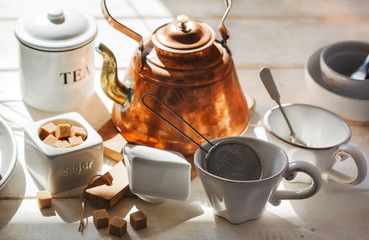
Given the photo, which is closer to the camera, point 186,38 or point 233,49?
point 186,38

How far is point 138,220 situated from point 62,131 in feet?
0.52

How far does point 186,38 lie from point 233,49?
1.00 ft

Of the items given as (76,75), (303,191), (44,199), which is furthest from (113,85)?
(303,191)

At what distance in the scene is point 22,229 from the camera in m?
0.68

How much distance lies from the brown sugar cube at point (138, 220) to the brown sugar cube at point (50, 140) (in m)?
0.14

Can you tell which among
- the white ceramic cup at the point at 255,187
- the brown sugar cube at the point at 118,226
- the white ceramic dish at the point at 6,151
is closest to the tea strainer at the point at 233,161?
the white ceramic cup at the point at 255,187

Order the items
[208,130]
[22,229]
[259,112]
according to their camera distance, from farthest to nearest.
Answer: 1. [259,112]
2. [208,130]
3. [22,229]


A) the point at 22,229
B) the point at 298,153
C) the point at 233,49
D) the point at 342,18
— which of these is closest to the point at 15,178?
the point at 22,229

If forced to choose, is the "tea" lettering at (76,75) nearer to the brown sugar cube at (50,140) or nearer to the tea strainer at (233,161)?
the brown sugar cube at (50,140)

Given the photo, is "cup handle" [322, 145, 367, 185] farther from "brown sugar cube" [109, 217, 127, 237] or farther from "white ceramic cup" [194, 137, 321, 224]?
"brown sugar cube" [109, 217, 127, 237]

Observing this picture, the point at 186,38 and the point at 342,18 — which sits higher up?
the point at 186,38

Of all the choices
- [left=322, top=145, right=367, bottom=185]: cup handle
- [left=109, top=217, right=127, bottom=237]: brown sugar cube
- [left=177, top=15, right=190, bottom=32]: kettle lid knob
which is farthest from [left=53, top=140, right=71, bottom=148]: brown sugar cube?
[left=322, top=145, right=367, bottom=185]: cup handle

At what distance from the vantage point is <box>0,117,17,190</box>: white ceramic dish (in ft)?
A: 2.32

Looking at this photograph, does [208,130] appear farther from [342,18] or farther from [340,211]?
[342,18]
